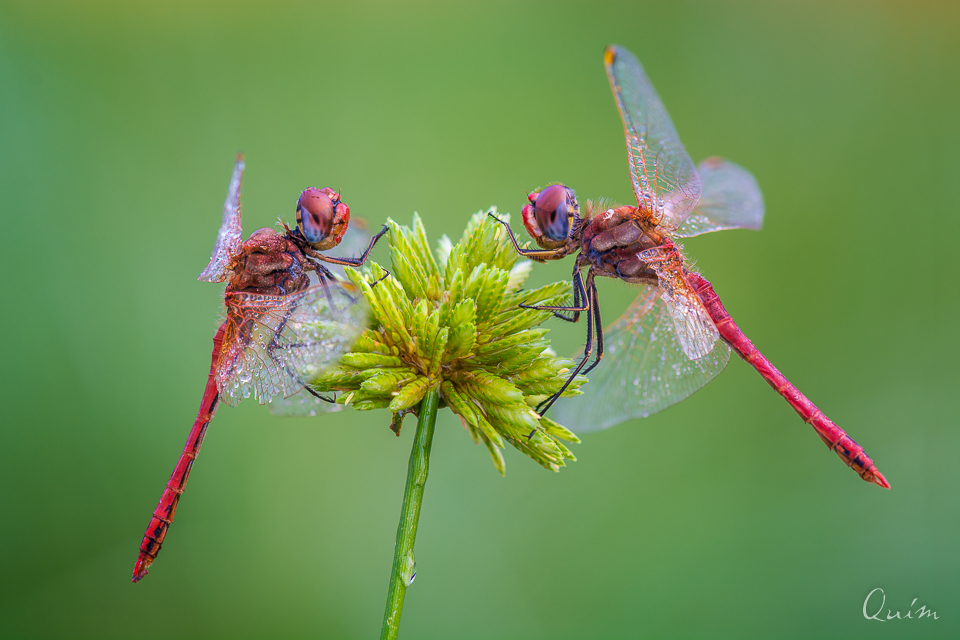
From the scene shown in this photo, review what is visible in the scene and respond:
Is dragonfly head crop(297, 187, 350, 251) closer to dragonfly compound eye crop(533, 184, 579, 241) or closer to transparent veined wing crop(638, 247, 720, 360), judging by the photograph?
dragonfly compound eye crop(533, 184, 579, 241)

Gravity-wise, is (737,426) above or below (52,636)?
below

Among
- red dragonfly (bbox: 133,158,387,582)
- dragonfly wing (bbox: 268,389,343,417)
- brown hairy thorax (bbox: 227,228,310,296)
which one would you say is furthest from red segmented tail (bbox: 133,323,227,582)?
dragonfly wing (bbox: 268,389,343,417)

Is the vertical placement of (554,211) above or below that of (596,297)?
above

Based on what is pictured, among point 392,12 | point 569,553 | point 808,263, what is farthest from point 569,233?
point 392,12

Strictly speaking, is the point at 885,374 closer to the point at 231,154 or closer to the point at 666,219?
the point at 666,219

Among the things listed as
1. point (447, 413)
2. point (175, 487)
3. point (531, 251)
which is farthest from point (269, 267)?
point (447, 413)

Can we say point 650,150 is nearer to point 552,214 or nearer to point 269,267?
point 552,214

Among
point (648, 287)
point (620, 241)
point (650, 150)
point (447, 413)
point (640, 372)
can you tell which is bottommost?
point (447, 413)

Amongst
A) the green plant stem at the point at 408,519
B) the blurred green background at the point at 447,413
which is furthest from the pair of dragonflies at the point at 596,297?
the blurred green background at the point at 447,413
